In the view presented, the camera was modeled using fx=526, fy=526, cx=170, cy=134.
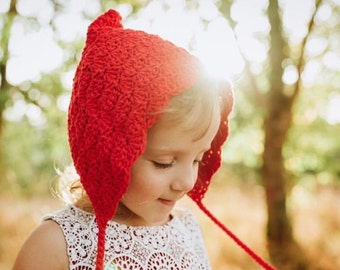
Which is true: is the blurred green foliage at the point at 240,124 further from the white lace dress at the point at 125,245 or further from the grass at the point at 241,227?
the white lace dress at the point at 125,245

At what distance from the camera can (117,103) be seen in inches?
53.2

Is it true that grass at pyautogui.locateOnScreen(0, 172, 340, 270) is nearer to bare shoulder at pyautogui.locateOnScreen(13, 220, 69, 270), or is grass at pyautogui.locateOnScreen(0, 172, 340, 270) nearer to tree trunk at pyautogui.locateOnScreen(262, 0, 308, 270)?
tree trunk at pyautogui.locateOnScreen(262, 0, 308, 270)

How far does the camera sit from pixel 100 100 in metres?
1.37

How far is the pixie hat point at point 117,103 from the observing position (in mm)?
1343

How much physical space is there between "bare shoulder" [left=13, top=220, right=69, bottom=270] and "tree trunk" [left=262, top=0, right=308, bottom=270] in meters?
4.07

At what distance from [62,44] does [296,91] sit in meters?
2.49

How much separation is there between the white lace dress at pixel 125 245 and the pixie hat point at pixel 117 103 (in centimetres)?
13

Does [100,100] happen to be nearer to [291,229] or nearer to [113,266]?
[113,266]

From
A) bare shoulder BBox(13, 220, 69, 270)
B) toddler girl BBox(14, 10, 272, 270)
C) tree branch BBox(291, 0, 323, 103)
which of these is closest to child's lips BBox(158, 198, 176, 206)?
toddler girl BBox(14, 10, 272, 270)

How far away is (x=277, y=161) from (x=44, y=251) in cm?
430

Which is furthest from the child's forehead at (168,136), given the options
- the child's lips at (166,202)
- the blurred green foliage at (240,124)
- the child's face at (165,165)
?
the blurred green foliage at (240,124)

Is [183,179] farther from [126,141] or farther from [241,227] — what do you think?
[241,227]

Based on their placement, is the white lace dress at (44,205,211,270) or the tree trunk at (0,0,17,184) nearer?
the white lace dress at (44,205,211,270)

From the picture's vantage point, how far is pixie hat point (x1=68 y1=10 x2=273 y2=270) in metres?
1.34
